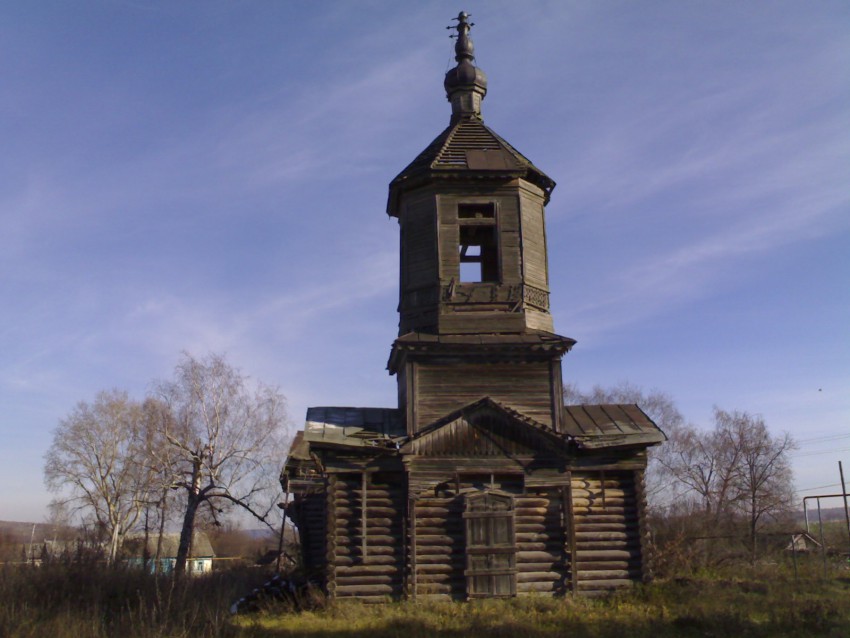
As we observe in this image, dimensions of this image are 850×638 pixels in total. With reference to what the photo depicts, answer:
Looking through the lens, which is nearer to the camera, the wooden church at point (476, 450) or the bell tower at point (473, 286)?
the wooden church at point (476, 450)

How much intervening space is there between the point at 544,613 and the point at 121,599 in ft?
25.1

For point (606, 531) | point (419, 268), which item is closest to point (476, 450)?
point (606, 531)

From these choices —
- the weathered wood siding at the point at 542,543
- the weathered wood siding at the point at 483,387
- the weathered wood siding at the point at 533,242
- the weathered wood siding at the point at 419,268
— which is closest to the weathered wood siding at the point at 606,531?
the weathered wood siding at the point at 542,543

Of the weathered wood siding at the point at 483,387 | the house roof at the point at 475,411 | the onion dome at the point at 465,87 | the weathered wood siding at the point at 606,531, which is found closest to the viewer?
the weathered wood siding at the point at 606,531

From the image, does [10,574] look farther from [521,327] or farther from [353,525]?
[521,327]

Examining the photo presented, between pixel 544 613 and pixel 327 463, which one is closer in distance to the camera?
pixel 544 613

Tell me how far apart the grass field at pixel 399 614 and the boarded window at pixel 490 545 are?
38cm

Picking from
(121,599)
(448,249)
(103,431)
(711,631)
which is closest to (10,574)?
(121,599)

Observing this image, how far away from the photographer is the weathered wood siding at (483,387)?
15.7 m

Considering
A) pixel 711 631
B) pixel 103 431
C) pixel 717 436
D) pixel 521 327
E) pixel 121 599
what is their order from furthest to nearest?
pixel 717 436 → pixel 103 431 → pixel 521 327 → pixel 121 599 → pixel 711 631

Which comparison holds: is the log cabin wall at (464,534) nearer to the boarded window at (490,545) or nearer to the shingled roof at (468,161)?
the boarded window at (490,545)

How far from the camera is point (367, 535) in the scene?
47.9ft

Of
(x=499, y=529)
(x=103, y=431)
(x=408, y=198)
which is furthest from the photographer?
(x=103, y=431)

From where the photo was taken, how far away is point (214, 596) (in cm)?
1373
